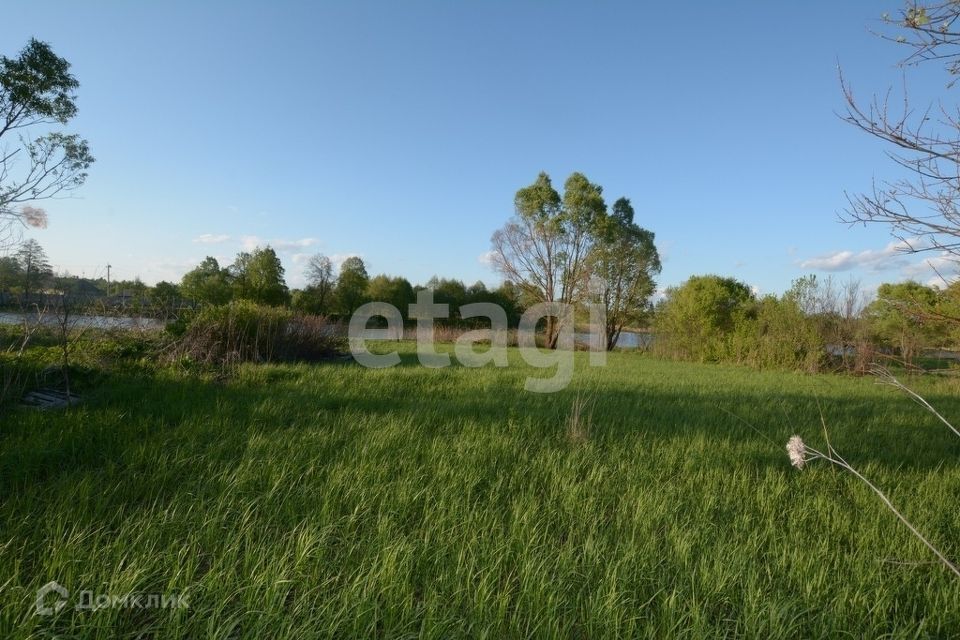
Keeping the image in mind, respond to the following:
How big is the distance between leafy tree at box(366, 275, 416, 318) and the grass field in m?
23.0

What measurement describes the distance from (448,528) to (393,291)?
26.9m

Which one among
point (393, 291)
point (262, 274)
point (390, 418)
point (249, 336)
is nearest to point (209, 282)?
point (262, 274)

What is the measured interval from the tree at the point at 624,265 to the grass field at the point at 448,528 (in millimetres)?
16939

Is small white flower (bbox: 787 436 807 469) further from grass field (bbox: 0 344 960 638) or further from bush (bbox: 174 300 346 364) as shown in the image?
bush (bbox: 174 300 346 364)

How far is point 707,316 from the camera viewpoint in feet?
56.1

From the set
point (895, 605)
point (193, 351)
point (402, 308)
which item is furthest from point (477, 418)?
point (402, 308)

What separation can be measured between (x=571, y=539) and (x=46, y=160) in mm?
16371

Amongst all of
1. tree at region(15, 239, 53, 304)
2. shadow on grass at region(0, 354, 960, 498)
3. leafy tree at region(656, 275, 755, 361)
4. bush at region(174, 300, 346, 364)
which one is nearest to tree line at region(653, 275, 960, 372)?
leafy tree at region(656, 275, 755, 361)

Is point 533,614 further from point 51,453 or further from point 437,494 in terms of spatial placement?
point 51,453

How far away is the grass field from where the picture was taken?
1.56 meters

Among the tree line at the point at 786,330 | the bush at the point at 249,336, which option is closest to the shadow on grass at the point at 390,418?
the bush at the point at 249,336

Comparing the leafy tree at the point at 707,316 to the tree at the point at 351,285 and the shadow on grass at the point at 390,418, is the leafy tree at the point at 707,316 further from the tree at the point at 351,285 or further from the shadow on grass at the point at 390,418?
the tree at the point at 351,285

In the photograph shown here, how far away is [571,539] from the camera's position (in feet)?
6.98

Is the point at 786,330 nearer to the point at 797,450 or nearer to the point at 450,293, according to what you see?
the point at 797,450
